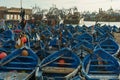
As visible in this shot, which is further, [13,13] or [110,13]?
[110,13]

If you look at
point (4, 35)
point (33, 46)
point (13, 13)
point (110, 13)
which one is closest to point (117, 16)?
point (110, 13)

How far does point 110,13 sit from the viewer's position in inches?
3172

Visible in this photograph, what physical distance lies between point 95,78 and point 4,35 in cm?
1493

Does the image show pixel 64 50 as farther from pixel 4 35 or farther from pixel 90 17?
pixel 90 17

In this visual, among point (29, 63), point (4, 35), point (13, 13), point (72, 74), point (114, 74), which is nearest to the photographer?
point (72, 74)

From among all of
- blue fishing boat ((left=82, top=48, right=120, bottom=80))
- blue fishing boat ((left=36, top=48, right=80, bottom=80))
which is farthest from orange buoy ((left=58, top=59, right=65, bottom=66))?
blue fishing boat ((left=82, top=48, right=120, bottom=80))

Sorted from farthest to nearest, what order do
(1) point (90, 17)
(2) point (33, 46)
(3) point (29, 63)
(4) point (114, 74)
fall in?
(1) point (90, 17) < (2) point (33, 46) < (3) point (29, 63) < (4) point (114, 74)

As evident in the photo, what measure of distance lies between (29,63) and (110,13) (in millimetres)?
68337

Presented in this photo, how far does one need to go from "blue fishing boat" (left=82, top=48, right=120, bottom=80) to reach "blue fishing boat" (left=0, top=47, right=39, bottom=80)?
92.8 inches

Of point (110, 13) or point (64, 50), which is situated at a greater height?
point (64, 50)

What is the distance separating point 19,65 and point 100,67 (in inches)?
146

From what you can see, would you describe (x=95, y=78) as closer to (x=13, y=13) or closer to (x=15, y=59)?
(x=15, y=59)

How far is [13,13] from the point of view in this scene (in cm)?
5556

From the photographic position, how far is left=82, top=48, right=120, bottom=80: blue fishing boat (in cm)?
1282
